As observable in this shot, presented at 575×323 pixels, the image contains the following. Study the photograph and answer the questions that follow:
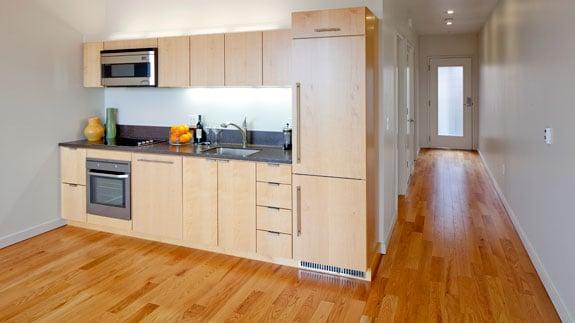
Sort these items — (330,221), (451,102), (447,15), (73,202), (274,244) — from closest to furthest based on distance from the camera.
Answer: (330,221) < (274,244) < (73,202) < (447,15) < (451,102)

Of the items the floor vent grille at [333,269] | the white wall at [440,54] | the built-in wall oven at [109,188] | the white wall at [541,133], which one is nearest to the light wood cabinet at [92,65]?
the built-in wall oven at [109,188]

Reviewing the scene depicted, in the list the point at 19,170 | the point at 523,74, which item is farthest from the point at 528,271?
the point at 19,170

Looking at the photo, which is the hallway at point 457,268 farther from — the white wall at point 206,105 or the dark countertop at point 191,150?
the white wall at point 206,105

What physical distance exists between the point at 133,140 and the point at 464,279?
336cm

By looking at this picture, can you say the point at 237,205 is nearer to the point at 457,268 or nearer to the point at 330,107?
the point at 330,107

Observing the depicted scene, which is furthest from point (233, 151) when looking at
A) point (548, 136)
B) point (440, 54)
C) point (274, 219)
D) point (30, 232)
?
point (440, 54)

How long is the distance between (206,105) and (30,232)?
2.00 metres

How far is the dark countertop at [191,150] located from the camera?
3264 mm

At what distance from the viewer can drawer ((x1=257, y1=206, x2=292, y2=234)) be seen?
3229 millimetres

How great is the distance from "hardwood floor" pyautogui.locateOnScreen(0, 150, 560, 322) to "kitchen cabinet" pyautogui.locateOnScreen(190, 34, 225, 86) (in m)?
1.49

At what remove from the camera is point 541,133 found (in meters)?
3.13

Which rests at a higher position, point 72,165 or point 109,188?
point 72,165

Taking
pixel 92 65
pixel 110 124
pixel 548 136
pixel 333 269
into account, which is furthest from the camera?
pixel 110 124

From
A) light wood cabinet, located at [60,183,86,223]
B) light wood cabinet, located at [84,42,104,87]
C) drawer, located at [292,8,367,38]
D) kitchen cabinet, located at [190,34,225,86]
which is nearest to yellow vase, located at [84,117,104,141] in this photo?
light wood cabinet, located at [84,42,104,87]
